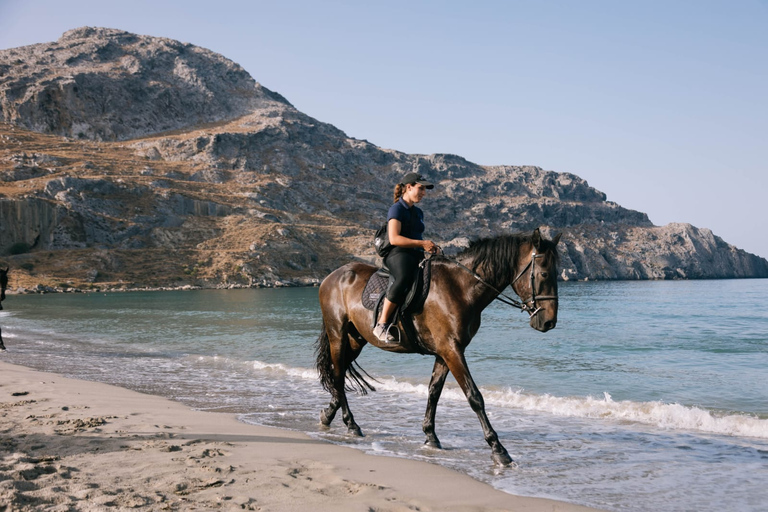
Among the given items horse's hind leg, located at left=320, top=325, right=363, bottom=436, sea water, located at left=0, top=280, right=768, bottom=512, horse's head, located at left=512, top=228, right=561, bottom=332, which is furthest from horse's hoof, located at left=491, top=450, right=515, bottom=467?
horse's hind leg, located at left=320, top=325, right=363, bottom=436

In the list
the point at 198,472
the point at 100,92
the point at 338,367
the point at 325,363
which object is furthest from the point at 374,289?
the point at 100,92

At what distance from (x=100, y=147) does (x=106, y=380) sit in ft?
498

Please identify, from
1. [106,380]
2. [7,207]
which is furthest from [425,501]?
[7,207]

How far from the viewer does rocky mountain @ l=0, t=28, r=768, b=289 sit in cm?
9050

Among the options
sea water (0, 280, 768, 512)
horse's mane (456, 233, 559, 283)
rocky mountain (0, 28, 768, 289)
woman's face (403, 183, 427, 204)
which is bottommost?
sea water (0, 280, 768, 512)

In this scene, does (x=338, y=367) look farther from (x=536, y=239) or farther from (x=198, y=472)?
(x=536, y=239)

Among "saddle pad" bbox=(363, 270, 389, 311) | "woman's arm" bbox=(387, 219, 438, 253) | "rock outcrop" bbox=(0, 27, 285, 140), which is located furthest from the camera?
"rock outcrop" bbox=(0, 27, 285, 140)

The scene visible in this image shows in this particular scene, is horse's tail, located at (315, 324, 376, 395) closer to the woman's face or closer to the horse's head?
the woman's face

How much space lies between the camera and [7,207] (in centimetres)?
8538

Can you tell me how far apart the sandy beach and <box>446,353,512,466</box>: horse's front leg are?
84cm

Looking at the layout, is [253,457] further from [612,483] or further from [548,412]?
[548,412]

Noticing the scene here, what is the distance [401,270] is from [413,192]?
1.14 meters

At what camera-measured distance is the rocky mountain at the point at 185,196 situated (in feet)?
297

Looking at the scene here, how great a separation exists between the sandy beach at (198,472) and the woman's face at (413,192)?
11.8 feet
